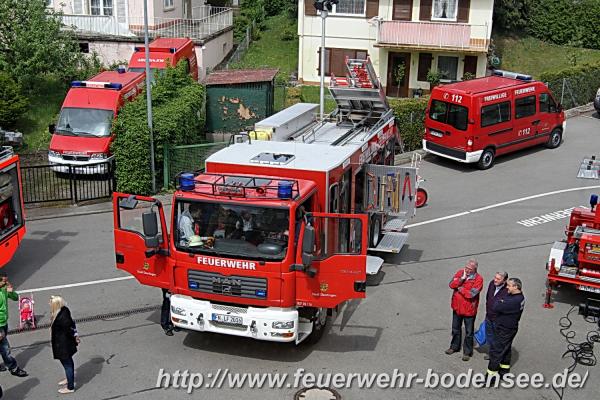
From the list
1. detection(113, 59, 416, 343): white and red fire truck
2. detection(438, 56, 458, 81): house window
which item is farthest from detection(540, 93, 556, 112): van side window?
detection(113, 59, 416, 343): white and red fire truck

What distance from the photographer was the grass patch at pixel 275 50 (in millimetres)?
34469

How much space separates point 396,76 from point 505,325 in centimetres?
2351

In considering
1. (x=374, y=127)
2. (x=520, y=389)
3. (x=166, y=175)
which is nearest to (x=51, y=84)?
(x=166, y=175)

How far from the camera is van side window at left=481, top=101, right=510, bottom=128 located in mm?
21172

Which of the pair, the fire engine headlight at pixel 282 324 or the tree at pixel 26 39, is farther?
the tree at pixel 26 39

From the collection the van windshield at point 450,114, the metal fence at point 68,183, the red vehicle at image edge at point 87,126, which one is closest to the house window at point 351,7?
the van windshield at point 450,114

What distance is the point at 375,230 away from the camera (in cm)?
1495

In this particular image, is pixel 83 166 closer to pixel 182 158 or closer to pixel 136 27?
pixel 182 158

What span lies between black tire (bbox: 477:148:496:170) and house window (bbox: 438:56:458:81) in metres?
11.0

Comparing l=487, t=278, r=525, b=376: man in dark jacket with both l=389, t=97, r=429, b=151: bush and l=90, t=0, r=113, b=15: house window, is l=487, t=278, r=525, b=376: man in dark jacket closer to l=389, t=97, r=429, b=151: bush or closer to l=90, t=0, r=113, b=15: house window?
l=389, t=97, r=429, b=151: bush

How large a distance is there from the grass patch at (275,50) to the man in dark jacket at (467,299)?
22.4m

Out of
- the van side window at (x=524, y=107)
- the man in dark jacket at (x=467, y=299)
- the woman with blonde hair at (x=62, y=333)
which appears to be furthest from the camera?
the van side window at (x=524, y=107)

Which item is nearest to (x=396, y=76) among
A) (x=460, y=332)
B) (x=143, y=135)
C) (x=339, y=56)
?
(x=339, y=56)

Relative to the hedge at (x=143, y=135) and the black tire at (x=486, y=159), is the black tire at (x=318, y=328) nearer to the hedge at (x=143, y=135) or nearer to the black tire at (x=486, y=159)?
the hedge at (x=143, y=135)
